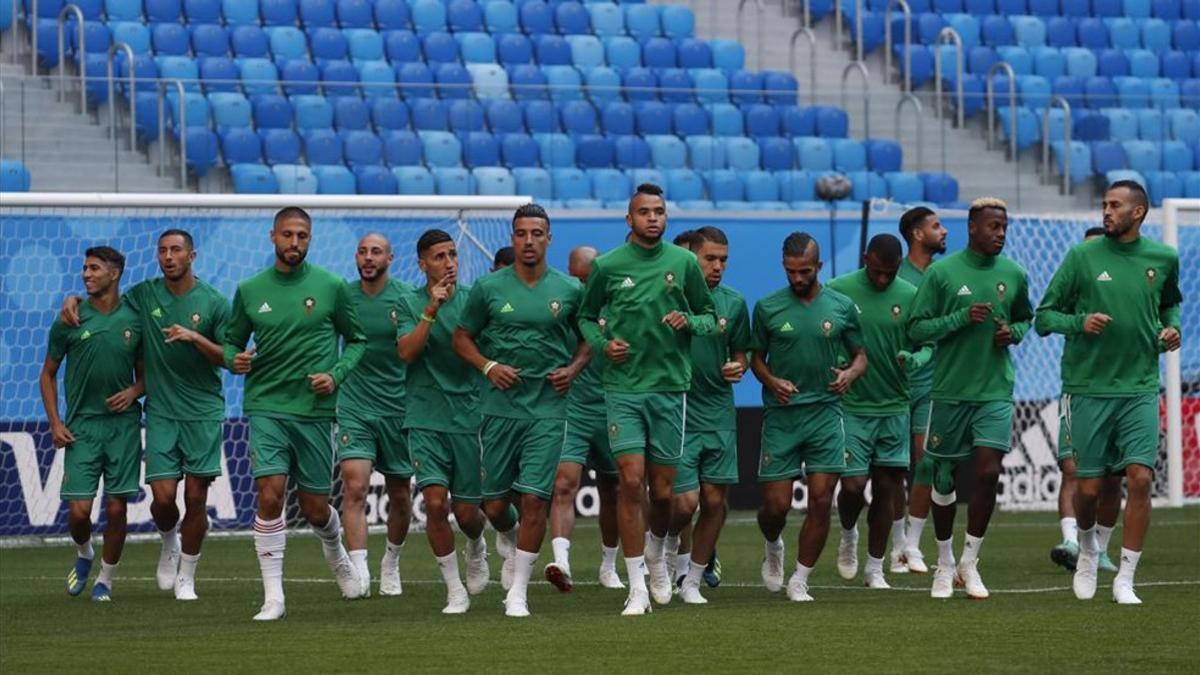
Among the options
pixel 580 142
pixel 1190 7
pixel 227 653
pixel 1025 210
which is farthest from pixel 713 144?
pixel 227 653

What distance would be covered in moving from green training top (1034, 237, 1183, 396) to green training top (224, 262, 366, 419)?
3.88 meters

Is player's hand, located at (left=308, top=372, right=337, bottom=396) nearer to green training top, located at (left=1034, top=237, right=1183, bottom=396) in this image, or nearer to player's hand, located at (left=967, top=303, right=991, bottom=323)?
player's hand, located at (left=967, top=303, right=991, bottom=323)

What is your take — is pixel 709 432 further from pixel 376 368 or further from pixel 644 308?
pixel 376 368

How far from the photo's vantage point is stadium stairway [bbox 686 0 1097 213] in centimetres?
2661

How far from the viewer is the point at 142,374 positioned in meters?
14.5

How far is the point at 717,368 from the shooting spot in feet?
44.2

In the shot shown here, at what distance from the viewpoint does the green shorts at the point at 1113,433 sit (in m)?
12.4

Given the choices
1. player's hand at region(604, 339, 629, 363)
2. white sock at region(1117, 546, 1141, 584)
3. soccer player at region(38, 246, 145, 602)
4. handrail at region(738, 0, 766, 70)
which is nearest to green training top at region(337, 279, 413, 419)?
soccer player at region(38, 246, 145, 602)

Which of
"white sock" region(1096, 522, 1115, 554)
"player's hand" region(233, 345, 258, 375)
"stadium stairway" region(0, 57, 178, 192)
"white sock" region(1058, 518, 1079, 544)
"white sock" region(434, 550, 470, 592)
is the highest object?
"stadium stairway" region(0, 57, 178, 192)

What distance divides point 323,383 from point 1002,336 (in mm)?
3783

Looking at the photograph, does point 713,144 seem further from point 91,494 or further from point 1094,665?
point 1094,665

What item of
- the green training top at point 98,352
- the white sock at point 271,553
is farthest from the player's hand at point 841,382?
the green training top at point 98,352

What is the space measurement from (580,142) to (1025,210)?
519 cm

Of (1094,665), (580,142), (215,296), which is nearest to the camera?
(1094,665)
